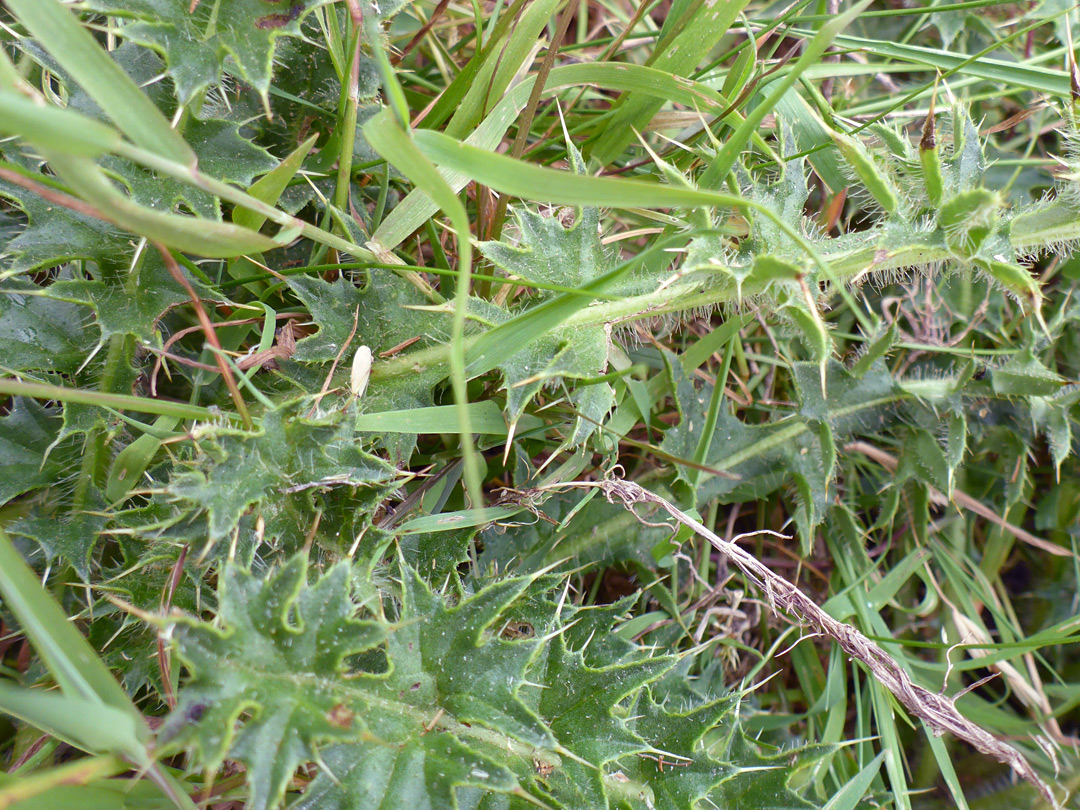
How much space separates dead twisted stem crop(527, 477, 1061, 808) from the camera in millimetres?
1810

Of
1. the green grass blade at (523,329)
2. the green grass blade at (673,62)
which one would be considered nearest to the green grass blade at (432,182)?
the green grass blade at (523,329)

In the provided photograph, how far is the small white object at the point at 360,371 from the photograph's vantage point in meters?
1.69

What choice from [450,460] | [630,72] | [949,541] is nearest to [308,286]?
[450,460]

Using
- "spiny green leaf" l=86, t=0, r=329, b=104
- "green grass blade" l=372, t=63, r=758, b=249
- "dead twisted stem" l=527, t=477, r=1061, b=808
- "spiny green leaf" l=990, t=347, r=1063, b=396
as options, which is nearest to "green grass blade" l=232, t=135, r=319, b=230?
"spiny green leaf" l=86, t=0, r=329, b=104

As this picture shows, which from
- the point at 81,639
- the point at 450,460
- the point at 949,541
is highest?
the point at 81,639

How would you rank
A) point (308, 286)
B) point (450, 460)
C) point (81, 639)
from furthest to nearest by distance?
point (450, 460) → point (308, 286) → point (81, 639)

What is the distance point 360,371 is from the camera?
1.70 meters

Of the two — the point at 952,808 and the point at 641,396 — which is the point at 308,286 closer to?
the point at 641,396

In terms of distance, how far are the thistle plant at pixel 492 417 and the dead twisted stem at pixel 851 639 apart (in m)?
0.01

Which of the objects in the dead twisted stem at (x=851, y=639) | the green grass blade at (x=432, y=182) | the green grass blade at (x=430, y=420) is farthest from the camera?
the dead twisted stem at (x=851, y=639)

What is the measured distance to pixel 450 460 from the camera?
1.93 metres

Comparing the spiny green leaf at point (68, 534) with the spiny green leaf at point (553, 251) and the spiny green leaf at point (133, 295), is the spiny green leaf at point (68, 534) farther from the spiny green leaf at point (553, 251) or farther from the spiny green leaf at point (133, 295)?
the spiny green leaf at point (553, 251)

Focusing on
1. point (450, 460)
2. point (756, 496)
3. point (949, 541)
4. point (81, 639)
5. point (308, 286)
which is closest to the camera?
point (81, 639)

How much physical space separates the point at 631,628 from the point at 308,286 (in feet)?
4.25
